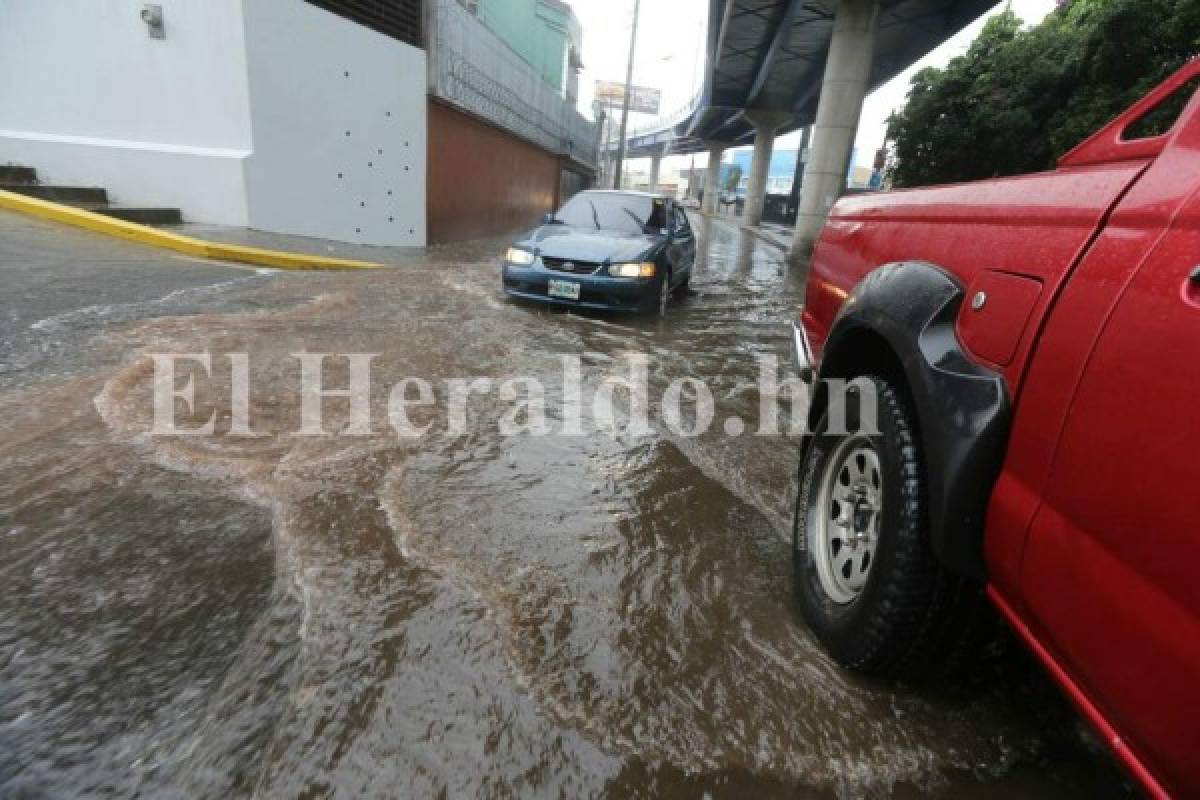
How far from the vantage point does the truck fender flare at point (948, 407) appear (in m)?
1.41

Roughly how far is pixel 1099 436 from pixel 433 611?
1.85 meters

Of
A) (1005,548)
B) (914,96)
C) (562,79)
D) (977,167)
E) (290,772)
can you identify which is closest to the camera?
(1005,548)

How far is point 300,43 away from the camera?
917 centimetres

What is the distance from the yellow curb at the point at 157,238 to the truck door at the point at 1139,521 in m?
8.63

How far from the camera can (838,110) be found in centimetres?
1688

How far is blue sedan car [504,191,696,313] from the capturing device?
640cm

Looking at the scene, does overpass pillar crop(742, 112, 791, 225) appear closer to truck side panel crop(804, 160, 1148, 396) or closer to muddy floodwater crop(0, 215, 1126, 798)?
muddy floodwater crop(0, 215, 1126, 798)

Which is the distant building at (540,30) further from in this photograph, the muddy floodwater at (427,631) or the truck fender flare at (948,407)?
the truck fender flare at (948,407)

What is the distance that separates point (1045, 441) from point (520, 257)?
19.6ft

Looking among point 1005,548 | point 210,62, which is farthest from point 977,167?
point 1005,548

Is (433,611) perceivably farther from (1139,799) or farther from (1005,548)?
(1139,799)

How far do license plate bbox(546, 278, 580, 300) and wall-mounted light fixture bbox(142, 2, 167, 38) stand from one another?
23.7 ft

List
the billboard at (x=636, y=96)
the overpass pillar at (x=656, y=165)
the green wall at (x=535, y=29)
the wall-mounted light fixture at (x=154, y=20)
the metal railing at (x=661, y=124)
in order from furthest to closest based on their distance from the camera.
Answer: the billboard at (x=636, y=96) → the overpass pillar at (x=656, y=165) → the metal railing at (x=661, y=124) → the green wall at (x=535, y=29) → the wall-mounted light fixture at (x=154, y=20)

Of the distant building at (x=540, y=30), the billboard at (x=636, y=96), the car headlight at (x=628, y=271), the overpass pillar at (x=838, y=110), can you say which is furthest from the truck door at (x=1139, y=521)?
the billboard at (x=636, y=96)
